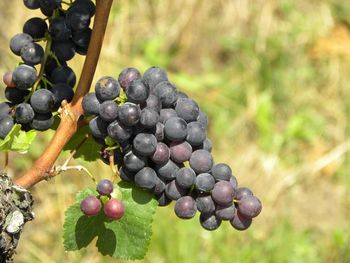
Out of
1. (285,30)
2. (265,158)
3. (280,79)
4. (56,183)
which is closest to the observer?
(56,183)

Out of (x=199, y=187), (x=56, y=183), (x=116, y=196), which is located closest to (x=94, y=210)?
(x=116, y=196)

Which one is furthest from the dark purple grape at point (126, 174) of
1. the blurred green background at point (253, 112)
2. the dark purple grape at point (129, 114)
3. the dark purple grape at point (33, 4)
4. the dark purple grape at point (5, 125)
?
the blurred green background at point (253, 112)

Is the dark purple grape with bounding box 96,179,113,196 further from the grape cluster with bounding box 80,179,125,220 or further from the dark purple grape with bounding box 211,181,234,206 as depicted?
the dark purple grape with bounding box 211,181,234,206

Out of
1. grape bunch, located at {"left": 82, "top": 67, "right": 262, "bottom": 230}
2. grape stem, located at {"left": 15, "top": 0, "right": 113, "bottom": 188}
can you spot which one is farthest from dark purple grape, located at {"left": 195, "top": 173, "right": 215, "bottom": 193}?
grape stem, located at {"left": 15, "top": 0, "right": 113, "bottom": 188}

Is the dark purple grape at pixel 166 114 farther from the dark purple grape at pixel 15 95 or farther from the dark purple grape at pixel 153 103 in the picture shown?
the dark purple grape at pixel 15 95

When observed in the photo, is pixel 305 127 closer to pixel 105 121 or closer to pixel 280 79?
pixel 280 79

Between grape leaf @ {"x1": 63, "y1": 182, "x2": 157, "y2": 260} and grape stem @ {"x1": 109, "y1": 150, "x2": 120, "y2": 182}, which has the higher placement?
grape stem @ {"x1": 109, "y1": 150, "x2": 120, "y2": 182}
